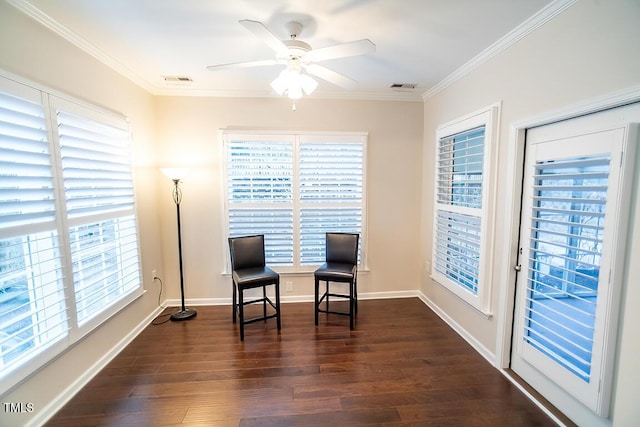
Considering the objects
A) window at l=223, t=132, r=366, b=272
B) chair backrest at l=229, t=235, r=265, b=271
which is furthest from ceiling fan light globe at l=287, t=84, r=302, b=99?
chair backrest at l=229, t=235, r=265, b=271

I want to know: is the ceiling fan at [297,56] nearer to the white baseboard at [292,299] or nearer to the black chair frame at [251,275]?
the black chair frame at [251,275]

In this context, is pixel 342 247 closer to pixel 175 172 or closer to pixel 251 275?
pixel 251 275

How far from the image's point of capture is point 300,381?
210cm

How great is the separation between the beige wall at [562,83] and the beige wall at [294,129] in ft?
2.71

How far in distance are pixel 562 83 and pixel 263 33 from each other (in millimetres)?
1851

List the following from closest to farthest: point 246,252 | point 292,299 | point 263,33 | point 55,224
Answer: point 263,33 < point 55,224 < point 246,252 < point 292,299

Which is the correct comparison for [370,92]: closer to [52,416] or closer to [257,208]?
[257,208]

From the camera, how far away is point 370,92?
3.27 meters

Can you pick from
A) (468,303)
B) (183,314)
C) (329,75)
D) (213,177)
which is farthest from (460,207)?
(183,314)

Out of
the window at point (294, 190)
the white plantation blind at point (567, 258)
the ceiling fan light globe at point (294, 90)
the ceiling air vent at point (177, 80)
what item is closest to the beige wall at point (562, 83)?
the white plantation blind at point (567, 258)

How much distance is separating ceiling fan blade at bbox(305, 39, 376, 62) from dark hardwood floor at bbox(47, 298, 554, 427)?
2.33m

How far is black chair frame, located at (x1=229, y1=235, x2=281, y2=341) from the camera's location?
2.75 metres

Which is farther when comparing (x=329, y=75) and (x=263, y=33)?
(x=329, y=75)

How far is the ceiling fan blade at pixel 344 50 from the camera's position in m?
1.58
